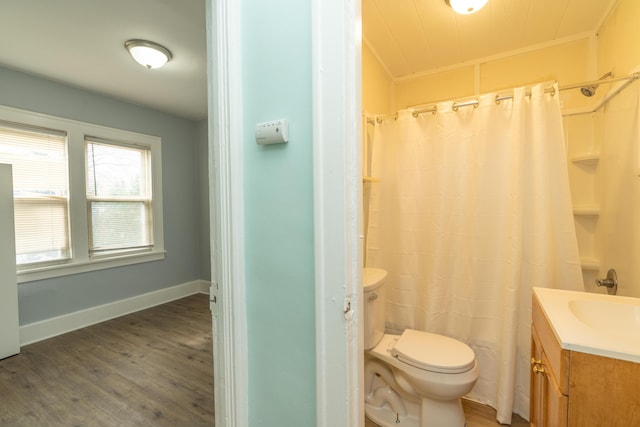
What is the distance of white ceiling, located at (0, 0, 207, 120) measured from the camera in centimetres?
170

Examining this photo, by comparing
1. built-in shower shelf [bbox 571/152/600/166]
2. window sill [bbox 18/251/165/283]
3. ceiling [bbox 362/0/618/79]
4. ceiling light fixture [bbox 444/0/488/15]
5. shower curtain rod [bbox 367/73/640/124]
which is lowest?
window sill [bbox 18/251/165/283]

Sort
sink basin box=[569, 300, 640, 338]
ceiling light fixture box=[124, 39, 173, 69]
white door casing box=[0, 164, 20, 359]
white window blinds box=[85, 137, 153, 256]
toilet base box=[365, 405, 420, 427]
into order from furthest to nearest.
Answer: white window blinds box=[85, 137, 153, 256]
white door casing box=[0, 164, 20, 359]
ceiling light fixture box=[124, 39, 173, 69]
toilet base box=[365, 405, 420, 427]
sink basin box=[569, 300, 640, 338]

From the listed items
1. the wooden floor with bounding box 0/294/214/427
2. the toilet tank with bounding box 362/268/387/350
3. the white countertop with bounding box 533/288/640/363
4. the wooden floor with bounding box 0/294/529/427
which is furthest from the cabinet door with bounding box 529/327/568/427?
the wooden floor with bounding box 0/294/214/427

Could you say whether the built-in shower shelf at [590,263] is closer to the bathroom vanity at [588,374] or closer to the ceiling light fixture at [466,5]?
the bathroom vanity at [588,374]

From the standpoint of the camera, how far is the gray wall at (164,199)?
2.50 meters

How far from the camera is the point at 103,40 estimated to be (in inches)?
78.9

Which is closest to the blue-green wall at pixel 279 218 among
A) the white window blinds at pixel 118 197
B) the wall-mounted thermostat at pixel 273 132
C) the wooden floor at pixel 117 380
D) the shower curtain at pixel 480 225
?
the wall-mounted thermostat at pixel 273 132

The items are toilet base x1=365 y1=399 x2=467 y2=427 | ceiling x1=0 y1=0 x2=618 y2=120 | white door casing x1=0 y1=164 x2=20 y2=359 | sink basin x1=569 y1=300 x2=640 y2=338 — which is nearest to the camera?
sink basin x1=569 y1=300 x2=640 y2=338

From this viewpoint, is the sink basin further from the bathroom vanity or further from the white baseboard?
the white baseboard

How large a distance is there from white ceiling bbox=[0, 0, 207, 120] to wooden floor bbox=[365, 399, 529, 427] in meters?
2.85

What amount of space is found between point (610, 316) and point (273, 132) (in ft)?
4.87

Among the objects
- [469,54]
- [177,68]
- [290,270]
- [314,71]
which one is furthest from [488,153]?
[177,68]

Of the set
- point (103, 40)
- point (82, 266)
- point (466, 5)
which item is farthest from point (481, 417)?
point (82, 266)

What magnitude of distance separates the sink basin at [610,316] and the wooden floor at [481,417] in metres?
0.89
